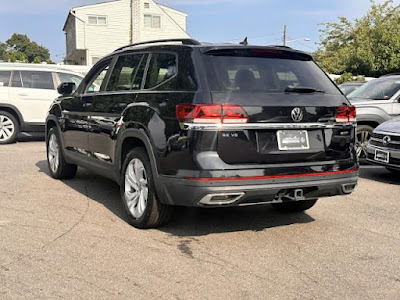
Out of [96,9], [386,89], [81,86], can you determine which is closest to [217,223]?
[81,86]

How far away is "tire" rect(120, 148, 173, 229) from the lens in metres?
4.57

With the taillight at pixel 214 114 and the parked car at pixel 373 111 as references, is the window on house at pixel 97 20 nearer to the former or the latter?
the parked car at pixel 373 111

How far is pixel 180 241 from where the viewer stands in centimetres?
448

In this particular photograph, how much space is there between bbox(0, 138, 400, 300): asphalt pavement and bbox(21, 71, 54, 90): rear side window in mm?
6168

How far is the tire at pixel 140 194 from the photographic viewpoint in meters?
4.57

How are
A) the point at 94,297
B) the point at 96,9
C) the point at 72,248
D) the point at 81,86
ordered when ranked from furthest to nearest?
the point at 96,9
the point at 81,86
the point at 72,248
the point at 94,297

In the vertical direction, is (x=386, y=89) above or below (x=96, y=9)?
below

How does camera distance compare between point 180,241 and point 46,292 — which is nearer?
point 46,292

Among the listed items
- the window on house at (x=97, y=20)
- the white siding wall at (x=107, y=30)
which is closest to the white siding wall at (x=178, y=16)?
the white siding wall at (x=107, y=30)

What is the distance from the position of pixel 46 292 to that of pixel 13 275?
16.9 inches

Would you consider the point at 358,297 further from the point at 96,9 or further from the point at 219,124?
the point at 96,9

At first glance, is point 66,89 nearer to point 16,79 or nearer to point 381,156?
point 381,156

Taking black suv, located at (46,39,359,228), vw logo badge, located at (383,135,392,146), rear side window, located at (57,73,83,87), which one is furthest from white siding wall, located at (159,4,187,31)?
black suv, located at (46,39,359,228)

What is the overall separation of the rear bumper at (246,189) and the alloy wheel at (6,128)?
8385mm
